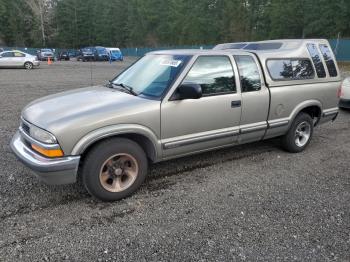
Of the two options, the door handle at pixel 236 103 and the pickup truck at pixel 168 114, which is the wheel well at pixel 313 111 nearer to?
the pickup truck at pixel 168 114

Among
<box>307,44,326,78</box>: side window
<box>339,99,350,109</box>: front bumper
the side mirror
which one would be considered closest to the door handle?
the side mirror

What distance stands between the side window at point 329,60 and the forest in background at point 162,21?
41144 millimetres

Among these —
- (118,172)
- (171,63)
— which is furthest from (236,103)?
(118,172)

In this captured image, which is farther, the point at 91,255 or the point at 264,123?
the point at 264,123

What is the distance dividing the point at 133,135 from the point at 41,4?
83.6m

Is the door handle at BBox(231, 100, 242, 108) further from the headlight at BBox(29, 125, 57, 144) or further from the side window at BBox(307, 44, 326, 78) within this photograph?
the headlight at BBox(29, 125, 57, 144)

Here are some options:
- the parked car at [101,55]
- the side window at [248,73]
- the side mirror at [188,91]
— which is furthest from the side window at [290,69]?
the parked car at [101,55]

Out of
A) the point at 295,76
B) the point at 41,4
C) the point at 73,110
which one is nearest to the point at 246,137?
the point at 295,76

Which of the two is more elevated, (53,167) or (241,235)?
(53,167)

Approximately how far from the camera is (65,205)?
3.63m

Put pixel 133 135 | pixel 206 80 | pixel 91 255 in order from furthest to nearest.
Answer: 1. pixel 206 80
2. pixel 133 135
3. pixel 91 255

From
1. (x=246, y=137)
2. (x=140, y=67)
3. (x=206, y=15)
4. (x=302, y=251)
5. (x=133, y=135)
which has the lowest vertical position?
(x=302, y=251)

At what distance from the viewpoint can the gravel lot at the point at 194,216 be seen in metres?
2.92

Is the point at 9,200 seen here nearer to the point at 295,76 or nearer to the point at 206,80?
the point at 206,80
